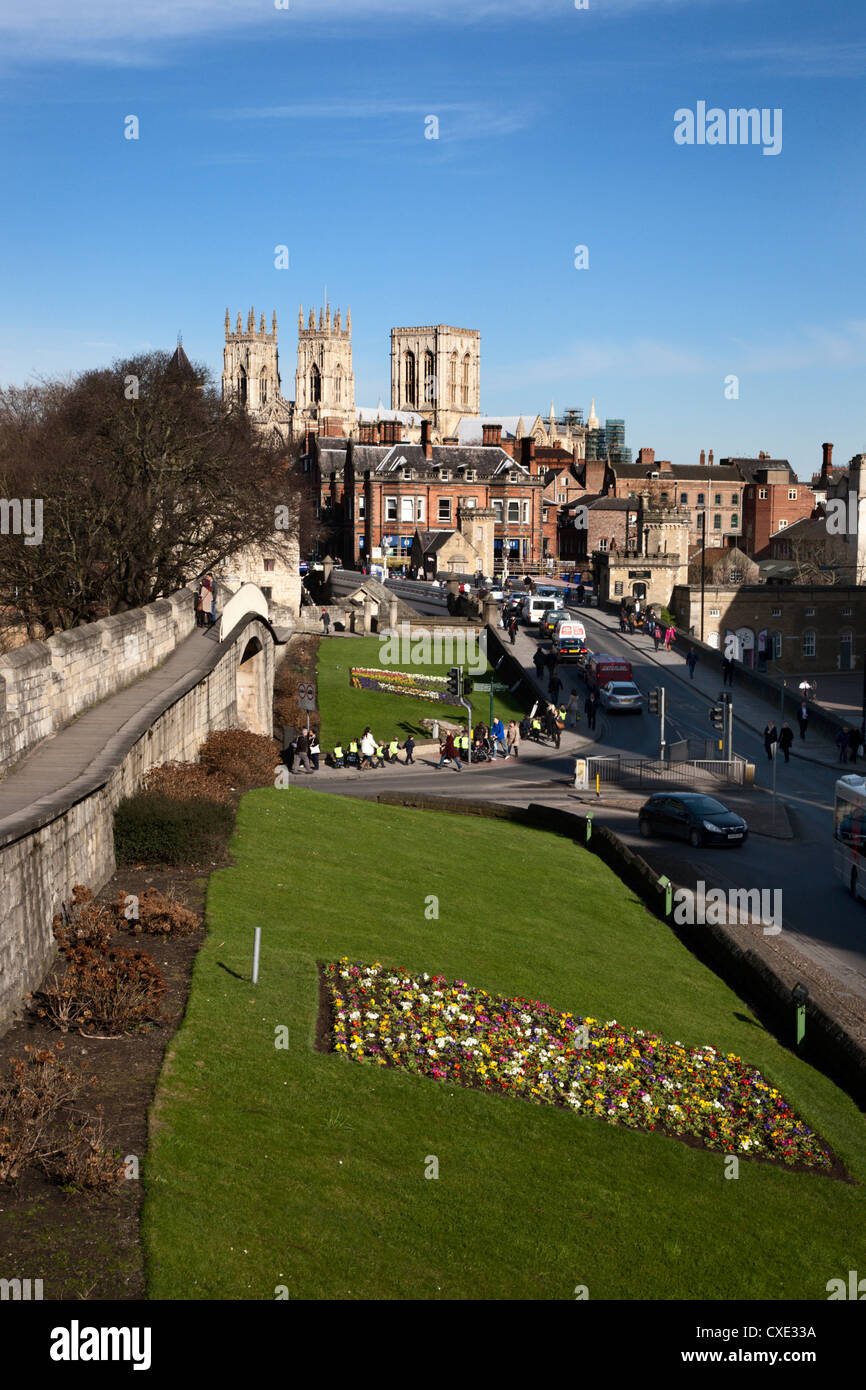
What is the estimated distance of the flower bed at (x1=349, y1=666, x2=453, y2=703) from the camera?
57438mm

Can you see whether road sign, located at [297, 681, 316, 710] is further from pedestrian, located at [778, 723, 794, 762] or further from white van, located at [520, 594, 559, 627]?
white van, located at [520, 594, 559, 627]

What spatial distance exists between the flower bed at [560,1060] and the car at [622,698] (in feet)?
116

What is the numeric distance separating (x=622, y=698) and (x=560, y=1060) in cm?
3770

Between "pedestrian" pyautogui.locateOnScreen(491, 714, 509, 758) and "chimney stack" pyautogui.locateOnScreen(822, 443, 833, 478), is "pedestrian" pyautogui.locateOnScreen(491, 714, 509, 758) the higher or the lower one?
the lower one

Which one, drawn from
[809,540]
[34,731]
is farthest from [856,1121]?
[809,540]

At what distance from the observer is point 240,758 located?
101ft

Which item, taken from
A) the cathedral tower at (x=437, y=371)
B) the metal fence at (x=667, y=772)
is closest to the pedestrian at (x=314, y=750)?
the metal fence at (x=667, y=772)

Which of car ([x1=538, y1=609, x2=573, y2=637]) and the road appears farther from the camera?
car ([x1=538, y1=609, x2=573, y2=637])

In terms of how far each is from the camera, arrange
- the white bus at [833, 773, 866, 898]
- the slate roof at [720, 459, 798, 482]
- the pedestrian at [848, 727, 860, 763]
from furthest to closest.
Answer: the slate roof at [720, 459, 798, 482], the pedestrian at [848, 727, 860, 763], the white bus at [833, 773, 866, 898]

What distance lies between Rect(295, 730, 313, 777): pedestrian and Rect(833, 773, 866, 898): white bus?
17.6 metres

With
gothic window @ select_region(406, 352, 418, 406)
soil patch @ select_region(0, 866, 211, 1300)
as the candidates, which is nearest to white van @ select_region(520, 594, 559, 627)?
soil patch @ select_region(0, 866, 211, 1300)

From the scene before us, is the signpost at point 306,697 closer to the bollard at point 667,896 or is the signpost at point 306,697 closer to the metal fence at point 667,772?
the metal fence at point 667,772

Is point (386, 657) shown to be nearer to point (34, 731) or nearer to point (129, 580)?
point (129, 580)
